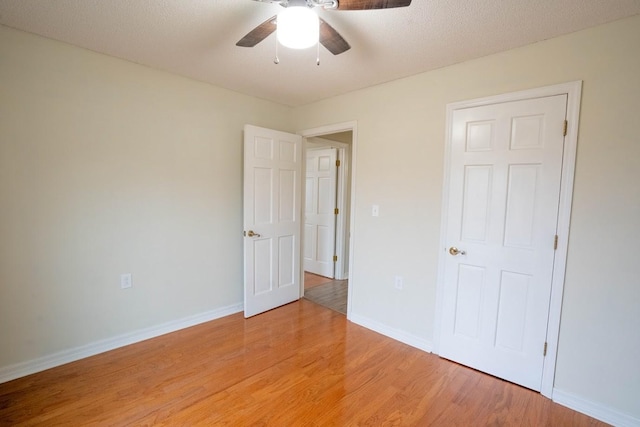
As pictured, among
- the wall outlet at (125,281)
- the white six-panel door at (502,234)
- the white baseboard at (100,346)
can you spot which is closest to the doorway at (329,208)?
the white baseboard at (100,346)

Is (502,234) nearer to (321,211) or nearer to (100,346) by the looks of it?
(321,211)

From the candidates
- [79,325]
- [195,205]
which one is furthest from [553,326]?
[79,325]

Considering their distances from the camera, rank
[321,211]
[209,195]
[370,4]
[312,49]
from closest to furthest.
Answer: [370,4], [312,49], [209,195], [321,211]

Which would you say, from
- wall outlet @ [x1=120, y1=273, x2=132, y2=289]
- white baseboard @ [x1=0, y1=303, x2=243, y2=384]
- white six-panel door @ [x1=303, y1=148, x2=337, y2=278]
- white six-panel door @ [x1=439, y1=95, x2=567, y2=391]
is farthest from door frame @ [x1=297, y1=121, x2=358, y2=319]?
wall outlet @ [x1=120, y1=273, x2=132, y2=289]

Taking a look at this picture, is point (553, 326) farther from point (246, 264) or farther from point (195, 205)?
point (195, 205)

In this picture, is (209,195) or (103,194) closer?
(103,194)

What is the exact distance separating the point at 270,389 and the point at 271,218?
5.64 ft

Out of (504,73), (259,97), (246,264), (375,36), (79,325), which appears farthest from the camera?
(259,97)

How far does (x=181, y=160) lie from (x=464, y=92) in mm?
2520

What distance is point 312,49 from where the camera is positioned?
2.14 meters

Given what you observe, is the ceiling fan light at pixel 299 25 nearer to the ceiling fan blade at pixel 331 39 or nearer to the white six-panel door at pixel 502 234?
the ceiling fan blade at pixel 331 39

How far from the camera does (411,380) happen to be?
2143 mm

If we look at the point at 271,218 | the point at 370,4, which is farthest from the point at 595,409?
the point at 271,218

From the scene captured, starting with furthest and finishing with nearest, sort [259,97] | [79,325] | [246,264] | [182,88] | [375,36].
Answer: [259,97] < [246,264] < [182,88] < [79,325] < [375,36]
